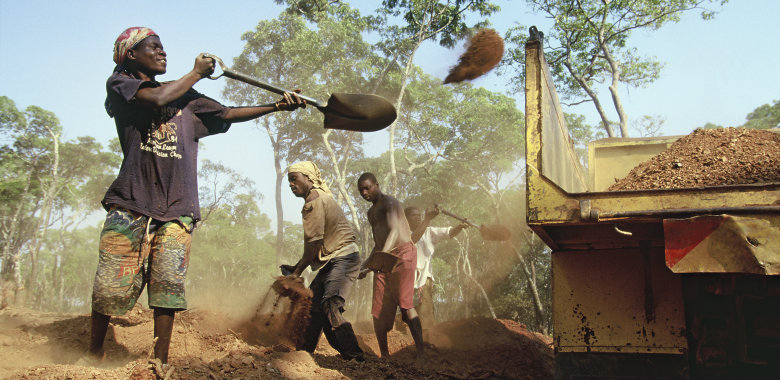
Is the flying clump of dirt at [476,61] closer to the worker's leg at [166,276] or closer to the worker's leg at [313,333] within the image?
the worker's leg at [313,333]

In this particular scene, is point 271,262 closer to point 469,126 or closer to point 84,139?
point 84,139

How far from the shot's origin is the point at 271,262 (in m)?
32.2

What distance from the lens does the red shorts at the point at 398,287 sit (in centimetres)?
525

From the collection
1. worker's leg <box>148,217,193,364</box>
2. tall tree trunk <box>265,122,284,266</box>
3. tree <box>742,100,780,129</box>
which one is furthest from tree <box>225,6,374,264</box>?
tree <box>742,100,780,129</box>

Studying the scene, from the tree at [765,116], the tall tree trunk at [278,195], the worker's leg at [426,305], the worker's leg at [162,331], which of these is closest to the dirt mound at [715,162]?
the worker's leg at [162,331]

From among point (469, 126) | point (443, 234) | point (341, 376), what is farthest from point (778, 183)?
point (469, 126)

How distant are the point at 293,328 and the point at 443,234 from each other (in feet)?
13.1

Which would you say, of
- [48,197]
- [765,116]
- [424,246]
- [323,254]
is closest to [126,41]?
[323,254]

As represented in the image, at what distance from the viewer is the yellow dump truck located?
2.21 metres

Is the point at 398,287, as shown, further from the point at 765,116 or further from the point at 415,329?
the point at 765,116

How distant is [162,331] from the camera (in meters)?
2.59

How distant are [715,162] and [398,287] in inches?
123

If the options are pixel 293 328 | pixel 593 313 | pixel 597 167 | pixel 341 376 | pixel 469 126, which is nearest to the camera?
pixel 593 313

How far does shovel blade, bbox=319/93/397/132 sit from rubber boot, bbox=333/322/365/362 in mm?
1426
